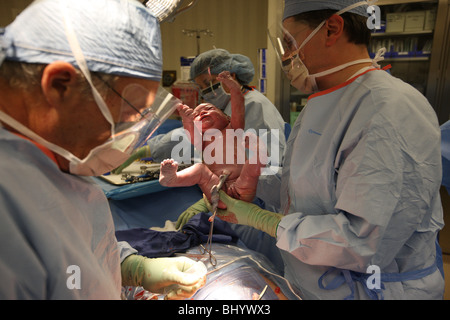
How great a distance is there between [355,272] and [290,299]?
0.29m

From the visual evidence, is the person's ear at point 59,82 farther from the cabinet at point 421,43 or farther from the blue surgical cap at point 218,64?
the cabinet at point 421,43

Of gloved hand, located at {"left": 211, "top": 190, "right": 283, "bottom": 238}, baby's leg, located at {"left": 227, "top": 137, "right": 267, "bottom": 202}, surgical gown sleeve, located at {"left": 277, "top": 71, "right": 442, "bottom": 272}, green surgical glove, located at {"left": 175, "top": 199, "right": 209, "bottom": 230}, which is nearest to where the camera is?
surgical gown sleeve, located at {"left": 277, "top": 71, "right": 442, "bottom": 272}

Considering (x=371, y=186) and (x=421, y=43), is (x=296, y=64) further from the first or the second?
(x=421, y=43)

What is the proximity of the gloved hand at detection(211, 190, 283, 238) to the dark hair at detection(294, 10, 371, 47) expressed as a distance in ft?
2.69

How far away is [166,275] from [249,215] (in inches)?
19.6

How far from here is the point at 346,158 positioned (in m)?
1.04

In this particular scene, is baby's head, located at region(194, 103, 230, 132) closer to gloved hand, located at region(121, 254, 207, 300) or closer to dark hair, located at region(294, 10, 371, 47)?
dark hair, located at region(294, 10, 371, 47)

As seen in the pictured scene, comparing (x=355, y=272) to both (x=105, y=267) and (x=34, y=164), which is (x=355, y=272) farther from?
(x=34, y=164)

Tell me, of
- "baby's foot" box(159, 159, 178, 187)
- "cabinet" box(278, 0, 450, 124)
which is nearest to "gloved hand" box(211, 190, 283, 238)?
"baby's foot" box(159, 159, 178, 187)

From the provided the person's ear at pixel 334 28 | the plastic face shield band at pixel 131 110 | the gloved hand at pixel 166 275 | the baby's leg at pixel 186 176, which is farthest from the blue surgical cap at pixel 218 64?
the gloved hand at pixel 166 275

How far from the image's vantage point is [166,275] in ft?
3.46

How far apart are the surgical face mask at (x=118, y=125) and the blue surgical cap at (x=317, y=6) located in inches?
26.5

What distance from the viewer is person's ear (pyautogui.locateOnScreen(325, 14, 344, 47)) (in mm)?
1120
